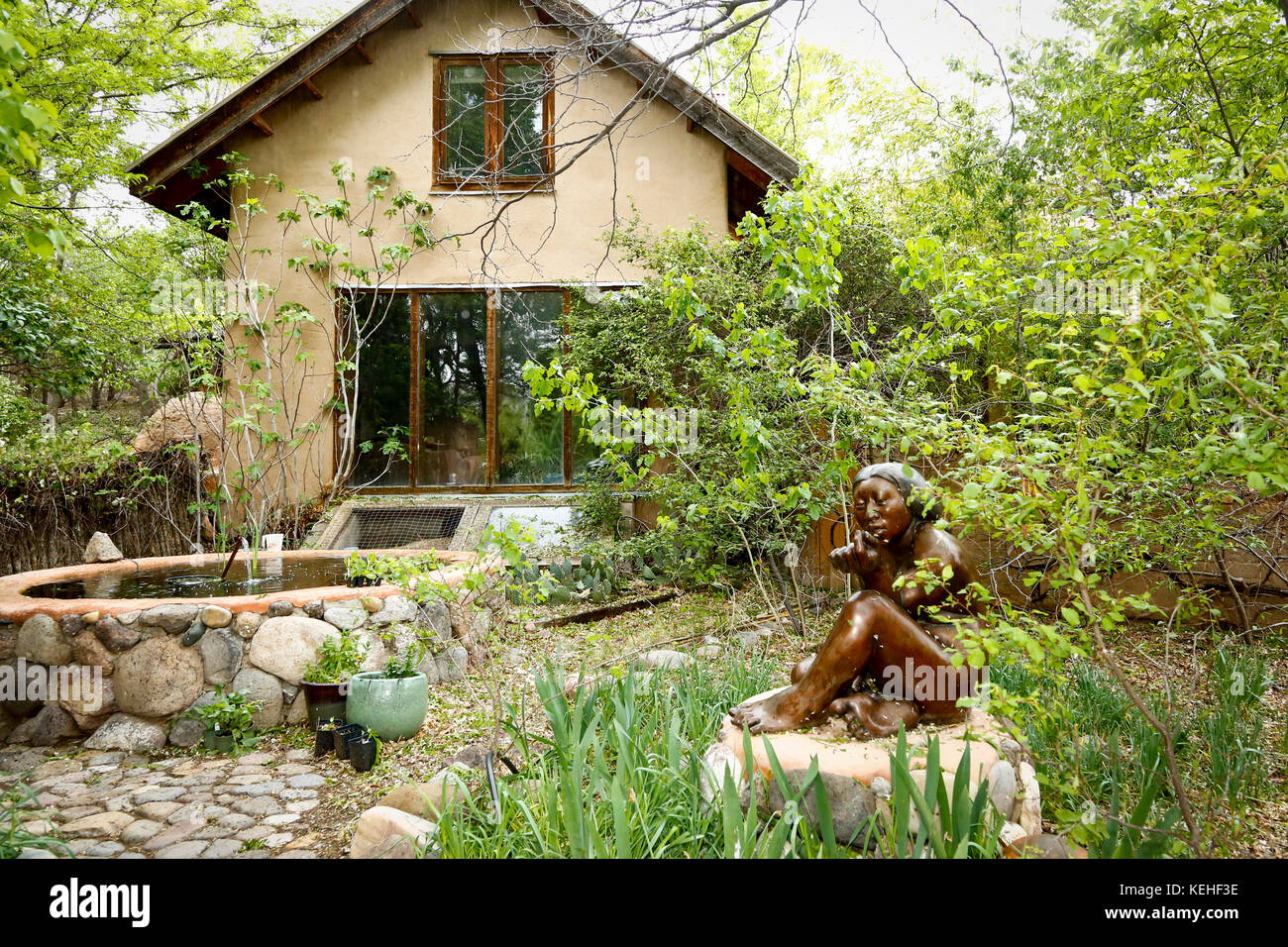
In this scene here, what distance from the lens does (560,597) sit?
5859 millimetres

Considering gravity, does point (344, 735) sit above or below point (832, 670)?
below

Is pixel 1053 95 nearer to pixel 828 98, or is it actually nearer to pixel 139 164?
pixel 139 164

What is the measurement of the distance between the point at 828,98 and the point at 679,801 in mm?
15612

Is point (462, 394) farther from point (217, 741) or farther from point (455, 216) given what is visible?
point (217, 741)

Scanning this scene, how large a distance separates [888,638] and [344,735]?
256 cm

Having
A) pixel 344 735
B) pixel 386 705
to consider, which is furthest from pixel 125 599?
pixel 386 705

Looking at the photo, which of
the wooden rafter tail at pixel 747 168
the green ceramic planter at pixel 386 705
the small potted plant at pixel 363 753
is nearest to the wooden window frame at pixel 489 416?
the wooden rafter tail at pixel 747 168

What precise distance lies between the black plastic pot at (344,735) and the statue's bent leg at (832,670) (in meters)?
1.99

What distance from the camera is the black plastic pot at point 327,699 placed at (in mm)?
3506

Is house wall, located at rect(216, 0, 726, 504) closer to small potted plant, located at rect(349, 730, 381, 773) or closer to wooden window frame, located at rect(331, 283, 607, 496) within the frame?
wooden window frame, located at rect(331, 283, 607, 496)

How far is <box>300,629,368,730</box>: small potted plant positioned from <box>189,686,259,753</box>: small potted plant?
0.92ft

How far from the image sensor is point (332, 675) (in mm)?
3607

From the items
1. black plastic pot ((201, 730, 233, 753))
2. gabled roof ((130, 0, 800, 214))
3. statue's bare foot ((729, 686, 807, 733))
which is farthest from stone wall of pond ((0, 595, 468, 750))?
gabled roof ((130, 0, 800, 214))
